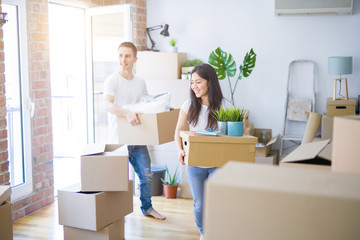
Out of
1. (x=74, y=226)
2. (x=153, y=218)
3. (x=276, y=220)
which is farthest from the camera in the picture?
(x=153, y=218)

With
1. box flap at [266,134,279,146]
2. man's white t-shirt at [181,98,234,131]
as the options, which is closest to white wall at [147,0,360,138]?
box flap at [266,134,279,146]

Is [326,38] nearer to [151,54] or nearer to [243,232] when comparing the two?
[151,54]

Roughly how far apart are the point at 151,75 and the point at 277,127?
1.55 m

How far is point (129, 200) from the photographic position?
128 inches

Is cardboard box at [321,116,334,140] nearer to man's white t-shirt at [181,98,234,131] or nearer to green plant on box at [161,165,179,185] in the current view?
man's white t-shirt at [181,98,234,131]

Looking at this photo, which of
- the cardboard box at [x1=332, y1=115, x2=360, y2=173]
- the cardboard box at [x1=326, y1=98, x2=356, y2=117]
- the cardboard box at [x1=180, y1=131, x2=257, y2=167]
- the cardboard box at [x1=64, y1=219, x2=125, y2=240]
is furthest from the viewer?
the cardboard box at [x1=326, y1=98, x2=356, y2=117]

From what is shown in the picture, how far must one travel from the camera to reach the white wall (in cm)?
460

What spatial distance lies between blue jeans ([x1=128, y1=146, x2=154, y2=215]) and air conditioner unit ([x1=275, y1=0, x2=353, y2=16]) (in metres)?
2.19

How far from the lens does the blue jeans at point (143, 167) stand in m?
3.60

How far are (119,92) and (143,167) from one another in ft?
2.24

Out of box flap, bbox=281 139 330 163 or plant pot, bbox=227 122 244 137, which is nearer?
box flap, bbox=281 139 330 163

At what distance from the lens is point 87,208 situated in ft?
9.55

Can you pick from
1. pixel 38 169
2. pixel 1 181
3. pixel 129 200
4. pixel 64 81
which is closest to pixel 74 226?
pixel 129 200

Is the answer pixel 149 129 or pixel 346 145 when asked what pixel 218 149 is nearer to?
pixel 149 129
